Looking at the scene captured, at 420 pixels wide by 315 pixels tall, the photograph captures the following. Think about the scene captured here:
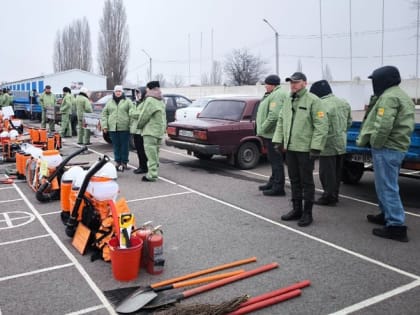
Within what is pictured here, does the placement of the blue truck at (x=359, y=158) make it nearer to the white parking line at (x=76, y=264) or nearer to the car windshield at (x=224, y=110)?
the car windshield at (x=224, y=110)

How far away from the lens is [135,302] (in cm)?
357

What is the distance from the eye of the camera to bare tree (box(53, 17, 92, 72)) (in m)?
55.8

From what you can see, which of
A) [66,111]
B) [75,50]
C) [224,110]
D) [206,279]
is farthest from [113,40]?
[206,279]

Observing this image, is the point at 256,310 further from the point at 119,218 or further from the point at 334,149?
the point at 334,149

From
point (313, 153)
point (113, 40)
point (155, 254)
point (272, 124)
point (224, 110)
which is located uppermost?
point (113, 40)

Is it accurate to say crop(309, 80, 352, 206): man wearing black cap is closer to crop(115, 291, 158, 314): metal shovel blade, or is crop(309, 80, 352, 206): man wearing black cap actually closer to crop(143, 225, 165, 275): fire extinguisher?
crop(143, 225, 165, 275): fire extinguisher

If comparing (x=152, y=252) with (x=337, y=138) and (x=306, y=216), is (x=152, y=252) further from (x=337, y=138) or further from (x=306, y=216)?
(x=337, y=138)

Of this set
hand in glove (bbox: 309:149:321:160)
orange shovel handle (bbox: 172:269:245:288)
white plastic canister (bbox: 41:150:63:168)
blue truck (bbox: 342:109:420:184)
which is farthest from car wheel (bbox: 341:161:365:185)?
white plastic canister (bbox: 41:150:63:168)

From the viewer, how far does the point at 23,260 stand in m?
4.64

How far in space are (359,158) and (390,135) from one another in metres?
2.08

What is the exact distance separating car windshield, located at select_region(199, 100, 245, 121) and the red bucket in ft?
19.9

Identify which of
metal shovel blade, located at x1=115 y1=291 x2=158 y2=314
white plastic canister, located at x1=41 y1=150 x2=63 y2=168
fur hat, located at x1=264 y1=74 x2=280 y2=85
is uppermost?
fur hat, located at x1=264 y1=74 x2=280 y2=85

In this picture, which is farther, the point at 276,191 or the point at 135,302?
the point at 276,191

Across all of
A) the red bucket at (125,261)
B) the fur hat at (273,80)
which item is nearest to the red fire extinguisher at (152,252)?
the red bucket at (125,261)
